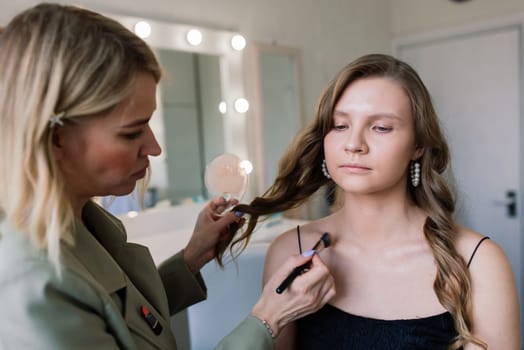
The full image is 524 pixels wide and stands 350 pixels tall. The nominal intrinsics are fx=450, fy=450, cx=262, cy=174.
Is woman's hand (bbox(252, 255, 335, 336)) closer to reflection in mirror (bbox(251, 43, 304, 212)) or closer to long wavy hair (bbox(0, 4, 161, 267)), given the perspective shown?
long wavy hair (bbox(0, 4, 161, 267))

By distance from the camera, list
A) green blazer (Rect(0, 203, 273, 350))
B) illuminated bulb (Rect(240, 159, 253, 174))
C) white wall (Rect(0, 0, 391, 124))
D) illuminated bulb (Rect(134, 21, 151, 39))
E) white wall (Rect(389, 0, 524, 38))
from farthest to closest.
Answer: white wall (Rect(389, 0, 524, 38)), white wall (Rect(0, 0, 391, 124)), illuminated bulb (Rect(134, 21, 151, 39)), illuminated bulb (Rect(240, 159, 253, 174)), green blazer (Rect(0, 203, 273, 350))

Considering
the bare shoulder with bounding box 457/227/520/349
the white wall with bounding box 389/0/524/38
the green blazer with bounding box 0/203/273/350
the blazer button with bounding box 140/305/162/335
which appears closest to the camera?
the green blazer with bounding box 0/203/273/350

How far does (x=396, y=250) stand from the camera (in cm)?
97

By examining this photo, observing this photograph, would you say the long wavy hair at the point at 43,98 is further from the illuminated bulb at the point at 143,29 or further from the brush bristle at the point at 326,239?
the illuminated bulb at the point at 143,29

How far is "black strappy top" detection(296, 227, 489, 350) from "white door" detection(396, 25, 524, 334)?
1.66m

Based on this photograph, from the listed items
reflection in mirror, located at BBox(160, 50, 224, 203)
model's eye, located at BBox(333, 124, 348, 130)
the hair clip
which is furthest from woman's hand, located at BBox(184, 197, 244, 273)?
reflection in mirror, located at BBox(160, 50, 224, 203)

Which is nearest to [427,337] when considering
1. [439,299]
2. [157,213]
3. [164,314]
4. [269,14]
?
[439,299]

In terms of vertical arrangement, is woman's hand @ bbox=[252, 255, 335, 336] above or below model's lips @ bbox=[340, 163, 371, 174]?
below

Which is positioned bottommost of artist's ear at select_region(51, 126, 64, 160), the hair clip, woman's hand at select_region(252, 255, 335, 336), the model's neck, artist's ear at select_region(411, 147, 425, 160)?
woman's hand at select_region(252, 255, 335, 336)

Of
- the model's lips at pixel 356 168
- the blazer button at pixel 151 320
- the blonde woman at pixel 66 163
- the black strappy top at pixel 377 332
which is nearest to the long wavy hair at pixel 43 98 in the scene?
the blonde woman at pixel 66 163

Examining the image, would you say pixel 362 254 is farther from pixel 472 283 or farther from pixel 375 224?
pixel 472 283

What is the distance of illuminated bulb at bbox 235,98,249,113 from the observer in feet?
6.68

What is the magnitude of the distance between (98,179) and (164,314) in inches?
11.5

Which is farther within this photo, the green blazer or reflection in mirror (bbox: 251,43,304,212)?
reflection in mirror (bbox: 251,43,304,212)
